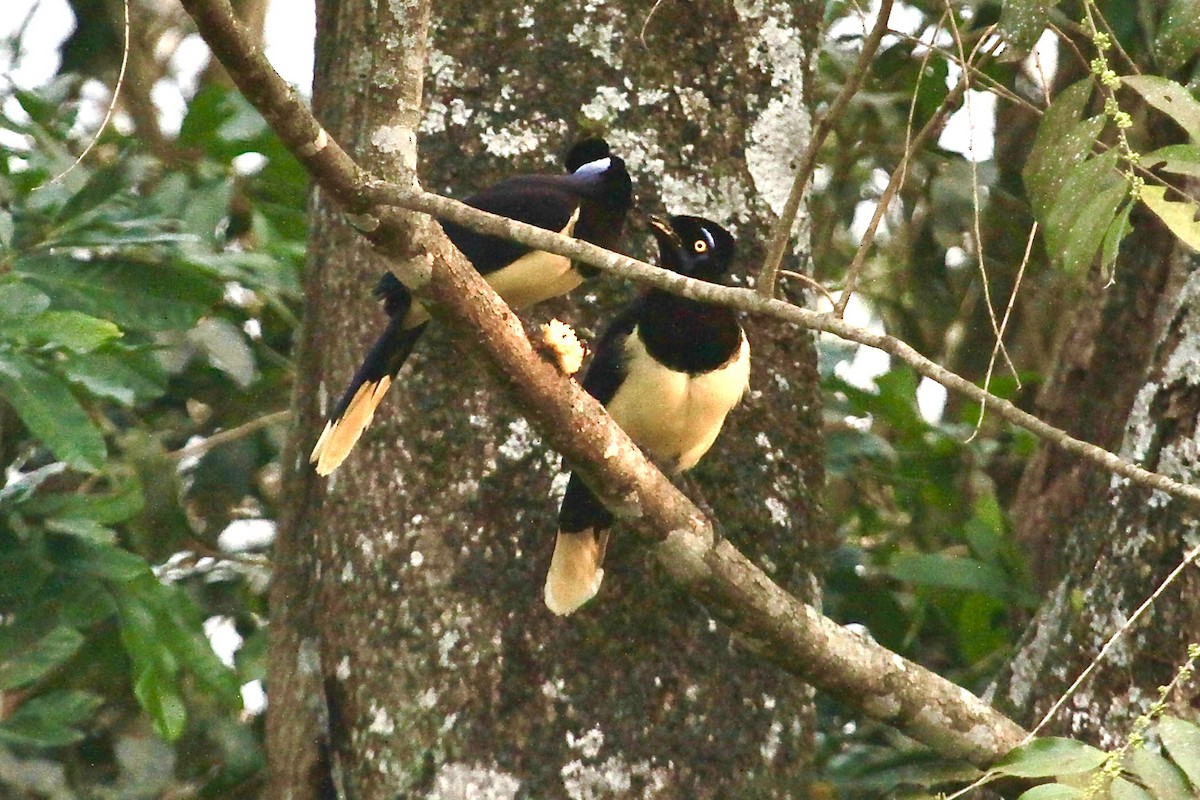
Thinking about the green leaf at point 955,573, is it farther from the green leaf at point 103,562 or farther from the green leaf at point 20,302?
the green leaf at point 20,302

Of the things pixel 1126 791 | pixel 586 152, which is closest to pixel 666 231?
pixel 586 152

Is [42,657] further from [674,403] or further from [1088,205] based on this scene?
[1088,205]

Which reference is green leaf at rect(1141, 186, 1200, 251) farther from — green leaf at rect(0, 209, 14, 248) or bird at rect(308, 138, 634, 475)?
green leaf at rect(0, 209, 14, 248)

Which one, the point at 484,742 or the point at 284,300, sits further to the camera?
the point at 284,300

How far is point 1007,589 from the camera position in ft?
12.2

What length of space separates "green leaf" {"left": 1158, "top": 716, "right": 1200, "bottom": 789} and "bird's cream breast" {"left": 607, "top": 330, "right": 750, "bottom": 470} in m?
1.14

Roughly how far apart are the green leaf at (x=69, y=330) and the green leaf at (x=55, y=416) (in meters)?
0.13

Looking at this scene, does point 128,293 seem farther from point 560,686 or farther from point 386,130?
point 386,130

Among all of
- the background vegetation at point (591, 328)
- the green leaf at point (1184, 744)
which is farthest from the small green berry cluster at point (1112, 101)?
the green leaf at point (1184, 744)

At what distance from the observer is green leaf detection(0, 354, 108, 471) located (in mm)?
3127

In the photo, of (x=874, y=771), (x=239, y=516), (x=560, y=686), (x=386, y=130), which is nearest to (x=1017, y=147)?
(x=874, y=771)

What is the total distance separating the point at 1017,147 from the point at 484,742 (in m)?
2.88

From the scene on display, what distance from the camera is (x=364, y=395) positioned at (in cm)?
276

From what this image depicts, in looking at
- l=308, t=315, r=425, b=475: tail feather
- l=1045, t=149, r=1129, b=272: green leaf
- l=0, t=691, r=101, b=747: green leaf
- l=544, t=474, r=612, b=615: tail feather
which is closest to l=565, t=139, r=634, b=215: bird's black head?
l=308, t=315, r=425, b=475: tail feather
